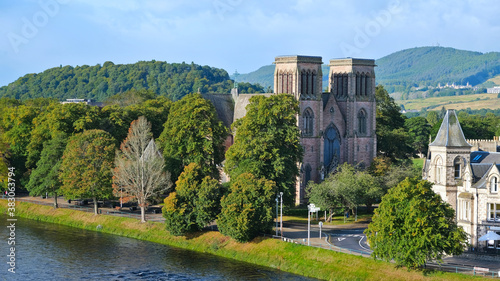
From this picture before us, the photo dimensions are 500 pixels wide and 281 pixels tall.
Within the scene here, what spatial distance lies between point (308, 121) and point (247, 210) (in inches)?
1163

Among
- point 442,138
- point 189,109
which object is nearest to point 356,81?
point 189,109

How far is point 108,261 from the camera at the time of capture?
62781 mm

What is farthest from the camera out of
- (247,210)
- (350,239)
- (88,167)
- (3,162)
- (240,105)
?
(240,105)

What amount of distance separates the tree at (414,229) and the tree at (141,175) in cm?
3029

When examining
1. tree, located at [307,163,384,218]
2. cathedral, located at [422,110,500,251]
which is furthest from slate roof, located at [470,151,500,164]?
tree, located at [307,163,384,218]

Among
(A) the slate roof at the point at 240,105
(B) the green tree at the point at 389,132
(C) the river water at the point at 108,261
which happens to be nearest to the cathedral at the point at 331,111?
(A) the slate roof at the point at 240,105

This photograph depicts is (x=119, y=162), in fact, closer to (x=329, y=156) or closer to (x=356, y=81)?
(x=329, y=156)

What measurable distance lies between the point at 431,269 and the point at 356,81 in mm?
46448

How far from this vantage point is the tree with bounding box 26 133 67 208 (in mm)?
84750

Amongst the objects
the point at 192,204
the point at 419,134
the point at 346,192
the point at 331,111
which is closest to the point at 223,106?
the point at 331,111

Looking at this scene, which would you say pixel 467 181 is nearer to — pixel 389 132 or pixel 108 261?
pixel 108 261

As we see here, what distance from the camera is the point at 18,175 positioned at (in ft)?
313

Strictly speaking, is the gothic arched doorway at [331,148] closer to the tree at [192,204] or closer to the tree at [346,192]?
the tree at [346,192]

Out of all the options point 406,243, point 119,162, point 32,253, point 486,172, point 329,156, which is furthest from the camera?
point 329,156
